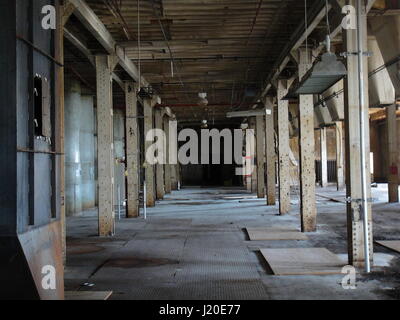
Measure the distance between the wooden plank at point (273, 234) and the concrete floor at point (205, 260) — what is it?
0.25 meters

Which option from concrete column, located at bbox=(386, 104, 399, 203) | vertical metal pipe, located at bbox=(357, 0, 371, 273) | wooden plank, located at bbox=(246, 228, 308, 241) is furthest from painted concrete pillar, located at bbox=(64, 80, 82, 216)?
concrete column, located at bbox=(386, 104, 399, 203)

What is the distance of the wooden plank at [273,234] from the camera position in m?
9.65

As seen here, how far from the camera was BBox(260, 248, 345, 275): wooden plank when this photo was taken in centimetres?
657

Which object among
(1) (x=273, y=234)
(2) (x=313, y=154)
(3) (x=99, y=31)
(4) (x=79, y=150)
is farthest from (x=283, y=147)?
(4) (x=79, y=150)

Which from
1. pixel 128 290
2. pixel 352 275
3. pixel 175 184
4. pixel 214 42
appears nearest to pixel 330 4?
pixel 214 42

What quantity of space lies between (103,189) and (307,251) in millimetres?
5313

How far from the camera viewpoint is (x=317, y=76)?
6656mm

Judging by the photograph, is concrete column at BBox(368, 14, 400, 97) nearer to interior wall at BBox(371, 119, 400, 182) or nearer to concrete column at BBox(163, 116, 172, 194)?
concrete column at BBox(163, 116, 172, 194)

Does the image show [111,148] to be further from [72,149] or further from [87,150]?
[87,150]

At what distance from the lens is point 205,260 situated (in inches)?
304

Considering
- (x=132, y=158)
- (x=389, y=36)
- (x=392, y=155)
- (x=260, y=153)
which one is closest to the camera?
(x=389, y=36)

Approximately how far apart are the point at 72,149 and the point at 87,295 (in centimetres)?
1020

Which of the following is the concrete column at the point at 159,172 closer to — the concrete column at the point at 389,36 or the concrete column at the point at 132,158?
the concrete column at the point at 132,158

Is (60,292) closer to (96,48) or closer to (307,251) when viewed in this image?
(307,251)
